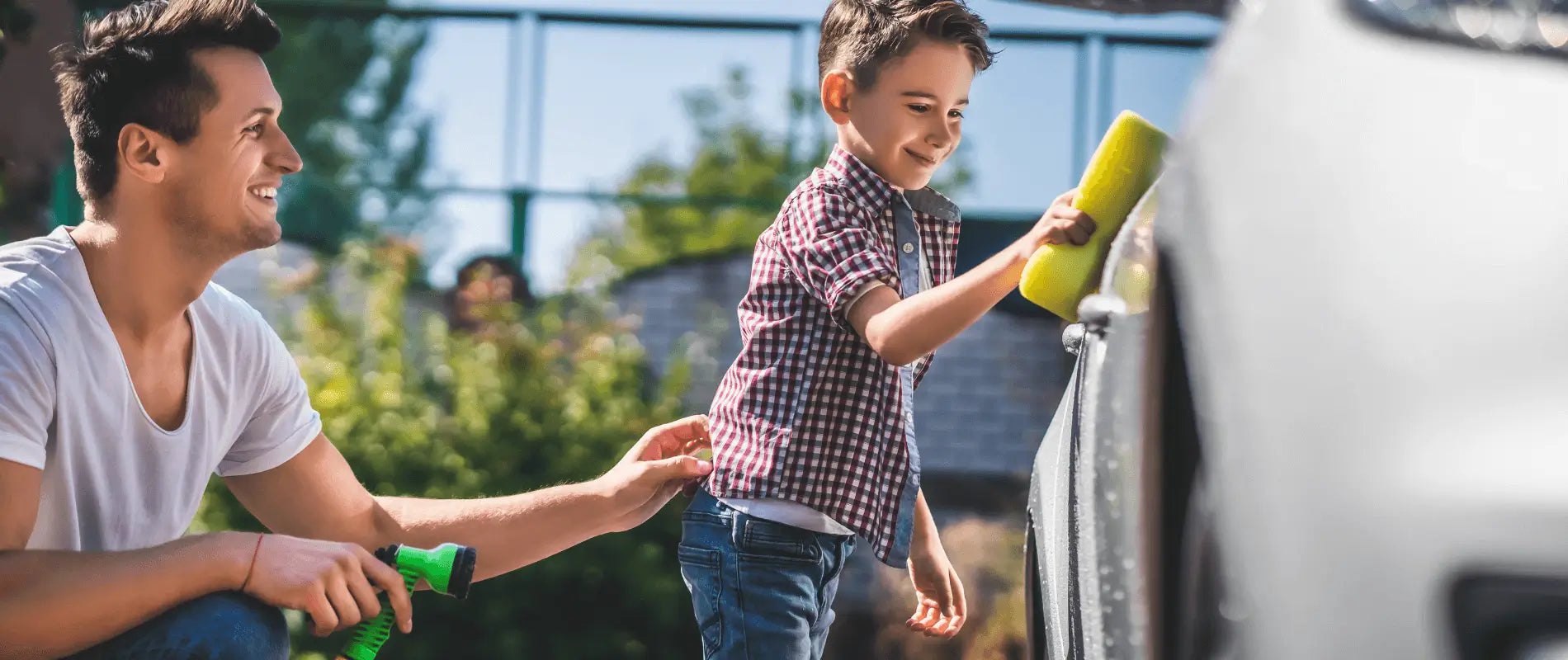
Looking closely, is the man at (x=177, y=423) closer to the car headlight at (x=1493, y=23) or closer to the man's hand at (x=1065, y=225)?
the man's hand at (x=1065, y=225)

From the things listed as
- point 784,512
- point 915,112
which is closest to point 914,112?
point 915,112

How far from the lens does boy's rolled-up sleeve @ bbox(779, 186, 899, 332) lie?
6.86 ft

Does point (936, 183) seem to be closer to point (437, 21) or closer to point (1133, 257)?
point (437, 21)

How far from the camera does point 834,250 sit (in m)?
2.14

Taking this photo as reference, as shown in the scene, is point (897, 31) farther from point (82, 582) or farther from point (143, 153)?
point (82, 582)

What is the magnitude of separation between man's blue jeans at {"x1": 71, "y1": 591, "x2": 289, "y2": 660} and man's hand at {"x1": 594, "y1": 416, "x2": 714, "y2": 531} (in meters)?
0.70

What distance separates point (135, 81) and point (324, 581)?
0.88 meters

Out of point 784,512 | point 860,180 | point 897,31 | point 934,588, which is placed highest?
point 897,31

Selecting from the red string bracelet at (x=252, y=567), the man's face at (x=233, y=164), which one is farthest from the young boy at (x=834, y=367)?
the man's face at (x=233, y=164)

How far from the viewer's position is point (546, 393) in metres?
5.29

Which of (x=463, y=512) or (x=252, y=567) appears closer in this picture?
(x=252, y=567)

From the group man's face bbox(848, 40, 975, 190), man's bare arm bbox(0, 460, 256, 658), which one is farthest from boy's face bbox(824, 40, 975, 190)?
man's bare arm bbox(0, 460, 256, 658)

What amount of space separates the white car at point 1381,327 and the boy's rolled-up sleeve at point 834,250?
1196 millimetres

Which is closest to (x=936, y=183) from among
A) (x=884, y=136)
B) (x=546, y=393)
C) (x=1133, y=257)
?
(x=546, y=393)
